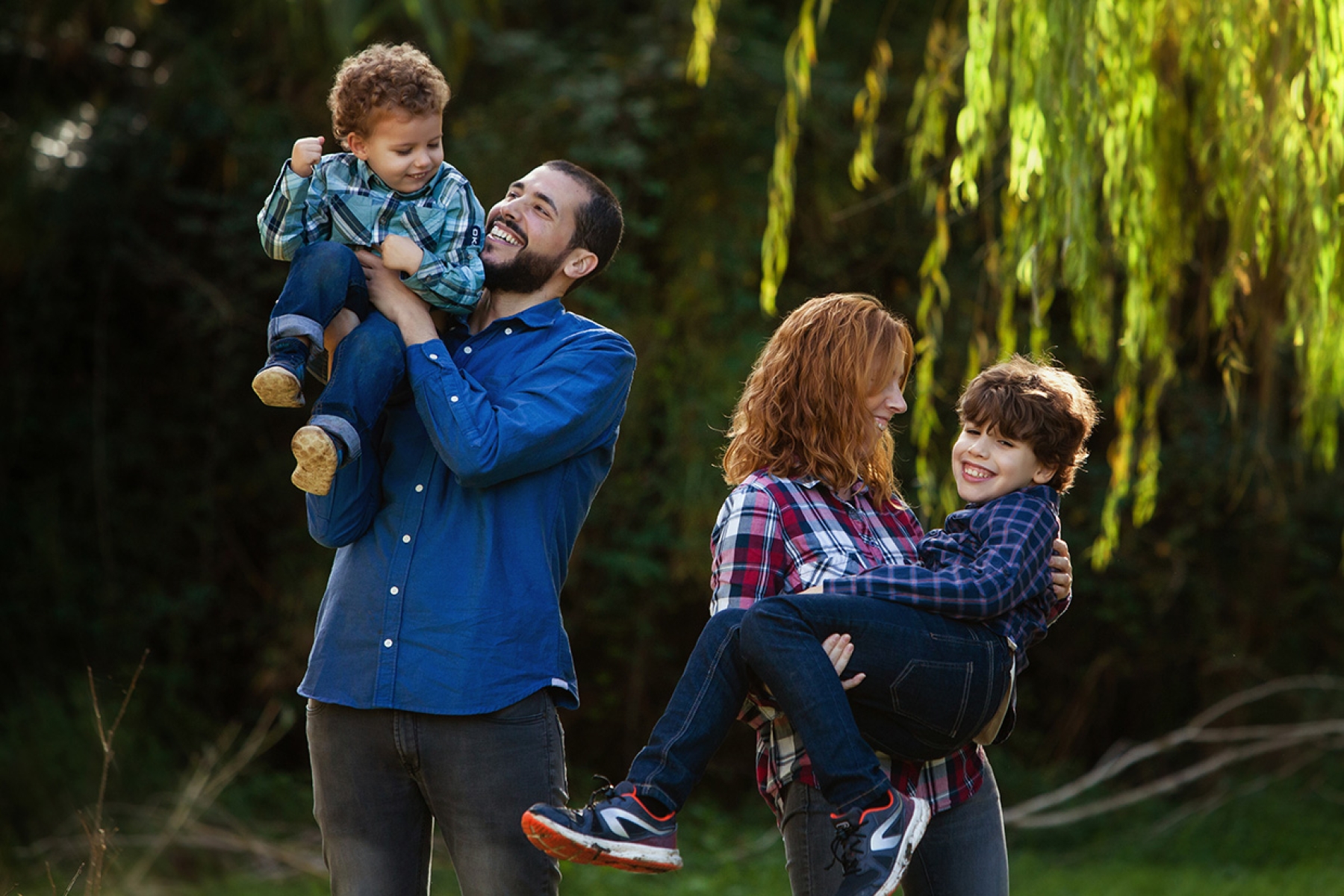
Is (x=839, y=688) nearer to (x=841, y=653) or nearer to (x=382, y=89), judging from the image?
(x=841, y=653)

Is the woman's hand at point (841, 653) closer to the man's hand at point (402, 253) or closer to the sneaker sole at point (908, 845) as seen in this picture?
the sneaker sole at point (908, 845)

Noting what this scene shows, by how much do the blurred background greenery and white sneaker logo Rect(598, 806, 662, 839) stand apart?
349cm

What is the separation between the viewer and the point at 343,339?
1930 millimetres

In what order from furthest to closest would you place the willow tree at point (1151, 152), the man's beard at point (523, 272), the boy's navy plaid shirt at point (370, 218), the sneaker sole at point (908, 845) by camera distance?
the willow tree at point (1151, 152)
the man's beard at point (523, 272)
the boy's navy plaid shirt at point (370, 218)
the sneaker sole at point (908, 845)

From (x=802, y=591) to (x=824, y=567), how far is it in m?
0.05

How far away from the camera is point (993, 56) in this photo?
309 cm

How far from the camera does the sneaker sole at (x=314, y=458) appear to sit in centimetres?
176

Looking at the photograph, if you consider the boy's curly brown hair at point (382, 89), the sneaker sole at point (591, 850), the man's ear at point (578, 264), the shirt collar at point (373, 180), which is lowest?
the sneaker sole at point (591, 850)

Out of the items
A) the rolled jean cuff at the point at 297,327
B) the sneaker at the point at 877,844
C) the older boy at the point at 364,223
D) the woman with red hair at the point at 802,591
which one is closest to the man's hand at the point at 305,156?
the older boy at the point at 364,223

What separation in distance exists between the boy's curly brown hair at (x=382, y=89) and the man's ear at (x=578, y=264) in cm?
30

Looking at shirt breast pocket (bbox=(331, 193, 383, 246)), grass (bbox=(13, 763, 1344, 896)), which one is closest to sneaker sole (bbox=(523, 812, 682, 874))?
shirt breast pocket (bbox=(331, 193, 383, 246))

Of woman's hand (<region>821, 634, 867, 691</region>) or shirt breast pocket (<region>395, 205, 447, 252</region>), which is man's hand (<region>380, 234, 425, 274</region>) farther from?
woman's hand (<region>821, 634, 867, 691</region>)

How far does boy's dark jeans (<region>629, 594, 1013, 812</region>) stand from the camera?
1811mm

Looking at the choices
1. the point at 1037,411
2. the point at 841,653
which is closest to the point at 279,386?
the point at 841,653
